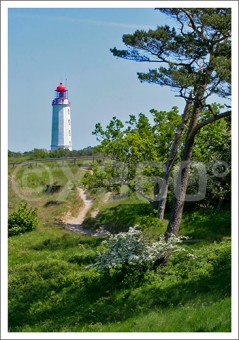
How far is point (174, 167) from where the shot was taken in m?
20.7

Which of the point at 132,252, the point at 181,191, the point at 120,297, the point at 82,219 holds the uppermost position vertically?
the point at 181,191

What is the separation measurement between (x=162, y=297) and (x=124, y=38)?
6.12 metres

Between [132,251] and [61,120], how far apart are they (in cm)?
3165

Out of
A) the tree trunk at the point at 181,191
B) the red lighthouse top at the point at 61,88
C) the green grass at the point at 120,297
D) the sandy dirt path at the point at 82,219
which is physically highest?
the red lighthouse top at the point at 61,88

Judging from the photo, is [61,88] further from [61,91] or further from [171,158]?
[171,158]

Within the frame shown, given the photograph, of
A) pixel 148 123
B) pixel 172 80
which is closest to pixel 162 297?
pixel 172 80

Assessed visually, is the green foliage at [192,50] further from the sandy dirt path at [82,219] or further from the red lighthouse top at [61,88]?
the red lighthouse top at [61,88]

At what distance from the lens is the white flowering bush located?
11.3 meters

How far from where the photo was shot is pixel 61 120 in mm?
42156

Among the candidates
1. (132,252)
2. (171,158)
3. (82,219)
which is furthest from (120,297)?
(82,219)

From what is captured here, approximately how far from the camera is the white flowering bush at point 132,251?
11258 mm

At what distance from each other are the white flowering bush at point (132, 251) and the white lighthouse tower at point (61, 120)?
31064 mm

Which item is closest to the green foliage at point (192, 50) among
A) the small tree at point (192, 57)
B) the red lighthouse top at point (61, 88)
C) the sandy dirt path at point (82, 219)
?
the small tree at point (192, 57)

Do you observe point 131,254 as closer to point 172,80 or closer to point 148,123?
point 172,80
